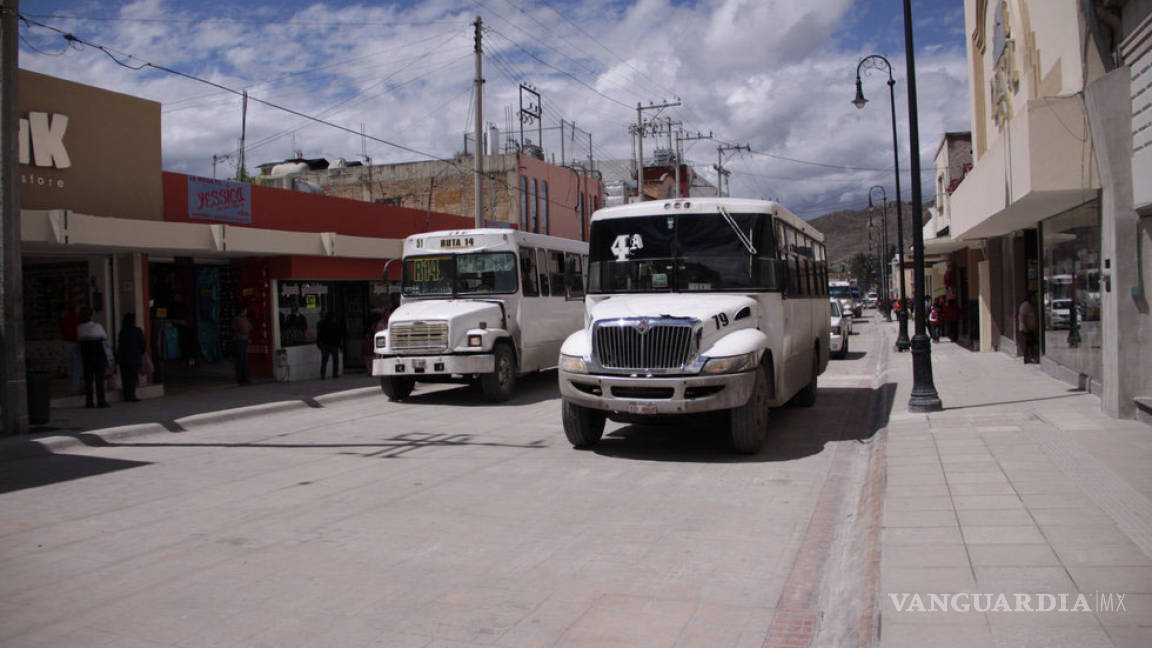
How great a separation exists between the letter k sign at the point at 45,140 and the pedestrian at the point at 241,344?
4.56 meters

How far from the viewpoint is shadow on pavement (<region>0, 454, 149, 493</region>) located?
905 centimetres

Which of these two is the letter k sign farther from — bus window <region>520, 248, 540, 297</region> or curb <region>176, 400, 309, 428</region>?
bus window <region>520, 248, 540, 297</region>

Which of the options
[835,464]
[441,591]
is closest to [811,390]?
[835,464]

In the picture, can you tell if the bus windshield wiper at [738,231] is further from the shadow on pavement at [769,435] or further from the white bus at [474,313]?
the white bus at [474,313]

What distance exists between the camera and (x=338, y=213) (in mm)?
22094

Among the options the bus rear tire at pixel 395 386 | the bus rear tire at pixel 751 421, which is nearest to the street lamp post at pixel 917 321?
the bus rear tire at pixel 751 421

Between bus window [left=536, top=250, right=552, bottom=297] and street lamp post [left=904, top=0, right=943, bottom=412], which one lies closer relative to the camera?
street lamp post [left=904, top=0, right=943, bottom=412]

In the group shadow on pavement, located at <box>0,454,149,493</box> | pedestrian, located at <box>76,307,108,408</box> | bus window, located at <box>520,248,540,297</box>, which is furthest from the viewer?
bus window, located at <box>520,248,540,297</box>

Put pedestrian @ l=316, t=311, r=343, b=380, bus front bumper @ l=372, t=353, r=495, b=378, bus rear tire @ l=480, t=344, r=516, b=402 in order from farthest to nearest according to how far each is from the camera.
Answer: pedestrian @ l=316, t=311, r=343, b=380 < bus rear tire @ l=480, t=344, r=516, b=402 < bus front bumper @ l=372, t=353, r=495, b=378

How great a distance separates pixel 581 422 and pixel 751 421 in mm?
2036

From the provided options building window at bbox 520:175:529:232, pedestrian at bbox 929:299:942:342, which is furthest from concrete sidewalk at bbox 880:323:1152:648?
building window at bbox 520:175:529:232

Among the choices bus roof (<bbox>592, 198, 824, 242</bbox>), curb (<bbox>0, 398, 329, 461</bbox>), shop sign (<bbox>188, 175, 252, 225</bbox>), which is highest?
shop sign (<bbox>188, 175, 252, 225</bbox>)

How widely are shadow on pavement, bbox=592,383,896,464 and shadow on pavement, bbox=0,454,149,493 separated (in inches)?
229

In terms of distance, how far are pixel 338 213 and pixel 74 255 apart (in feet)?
24.5
